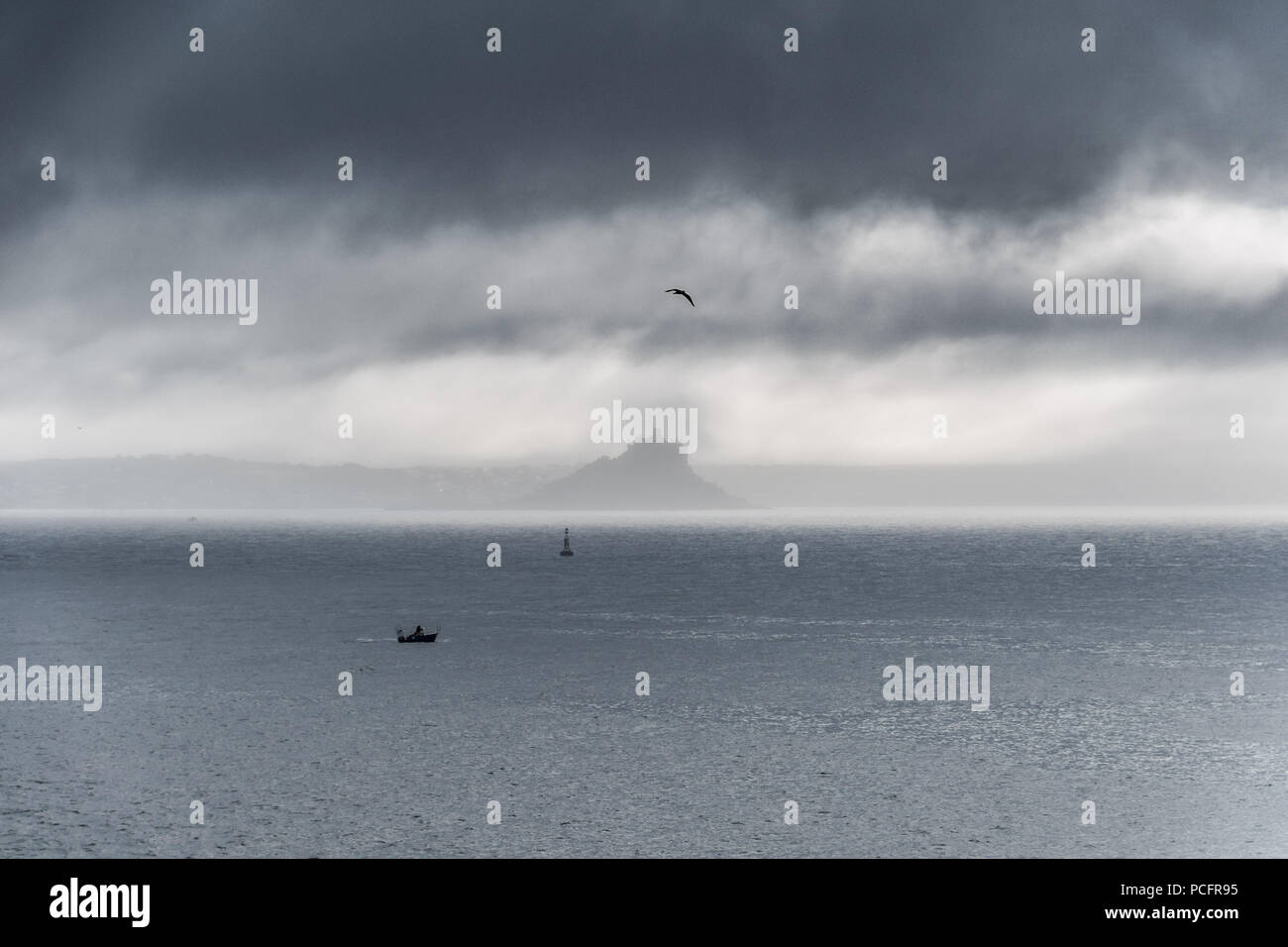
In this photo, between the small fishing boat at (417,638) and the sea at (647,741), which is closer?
the sea at (647,741)

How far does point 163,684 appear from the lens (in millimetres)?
92312

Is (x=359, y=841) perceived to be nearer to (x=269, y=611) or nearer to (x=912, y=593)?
(x=269, y=611)

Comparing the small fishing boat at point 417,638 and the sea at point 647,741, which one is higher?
the small fishing boat at point 417,638

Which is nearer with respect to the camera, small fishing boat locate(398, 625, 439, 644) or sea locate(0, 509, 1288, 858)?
sea locate(0, 509, 1288, 858)

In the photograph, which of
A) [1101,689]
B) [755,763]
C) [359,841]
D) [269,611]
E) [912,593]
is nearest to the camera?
[359,841]

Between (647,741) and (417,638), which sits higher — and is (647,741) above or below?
below

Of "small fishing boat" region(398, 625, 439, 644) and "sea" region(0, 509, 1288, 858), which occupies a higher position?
"small fishing boat" region(398, 625, 439, 644)

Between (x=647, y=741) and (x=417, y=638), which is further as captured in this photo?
(x=417, y=638)
